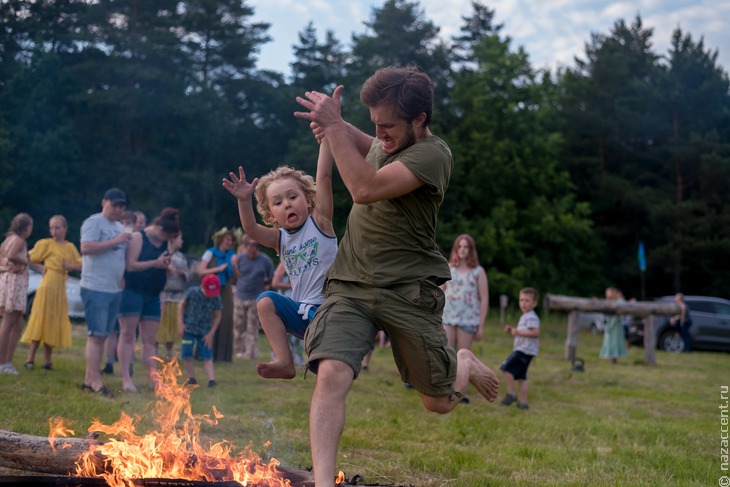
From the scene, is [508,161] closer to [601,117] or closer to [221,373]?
[601,117]

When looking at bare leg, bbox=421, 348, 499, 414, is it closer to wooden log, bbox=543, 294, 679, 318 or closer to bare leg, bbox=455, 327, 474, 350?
bare leg, bbox=455, 327, 474, 350

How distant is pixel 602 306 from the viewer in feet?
55.2

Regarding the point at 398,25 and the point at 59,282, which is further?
the point at 398,25

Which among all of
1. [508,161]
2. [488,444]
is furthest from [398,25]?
[488,444]

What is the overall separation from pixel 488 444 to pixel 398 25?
→ 129ft

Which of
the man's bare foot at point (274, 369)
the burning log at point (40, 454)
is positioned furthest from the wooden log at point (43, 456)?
the man's bare foot at point (274, 369)

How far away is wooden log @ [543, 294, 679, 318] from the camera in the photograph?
16266 millimetres

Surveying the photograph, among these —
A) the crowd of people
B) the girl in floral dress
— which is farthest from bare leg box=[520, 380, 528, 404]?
the crowd of people

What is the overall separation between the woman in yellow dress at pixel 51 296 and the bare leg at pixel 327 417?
22.4ft

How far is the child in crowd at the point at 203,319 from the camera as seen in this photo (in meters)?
9.65

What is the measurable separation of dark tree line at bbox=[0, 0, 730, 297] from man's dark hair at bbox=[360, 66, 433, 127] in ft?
99.5

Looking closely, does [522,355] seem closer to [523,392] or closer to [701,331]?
[523,392]

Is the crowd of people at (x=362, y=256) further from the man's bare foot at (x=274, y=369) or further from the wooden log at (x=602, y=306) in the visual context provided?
the wooden log at (x=602, y=306)

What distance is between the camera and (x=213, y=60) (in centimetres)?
4003
